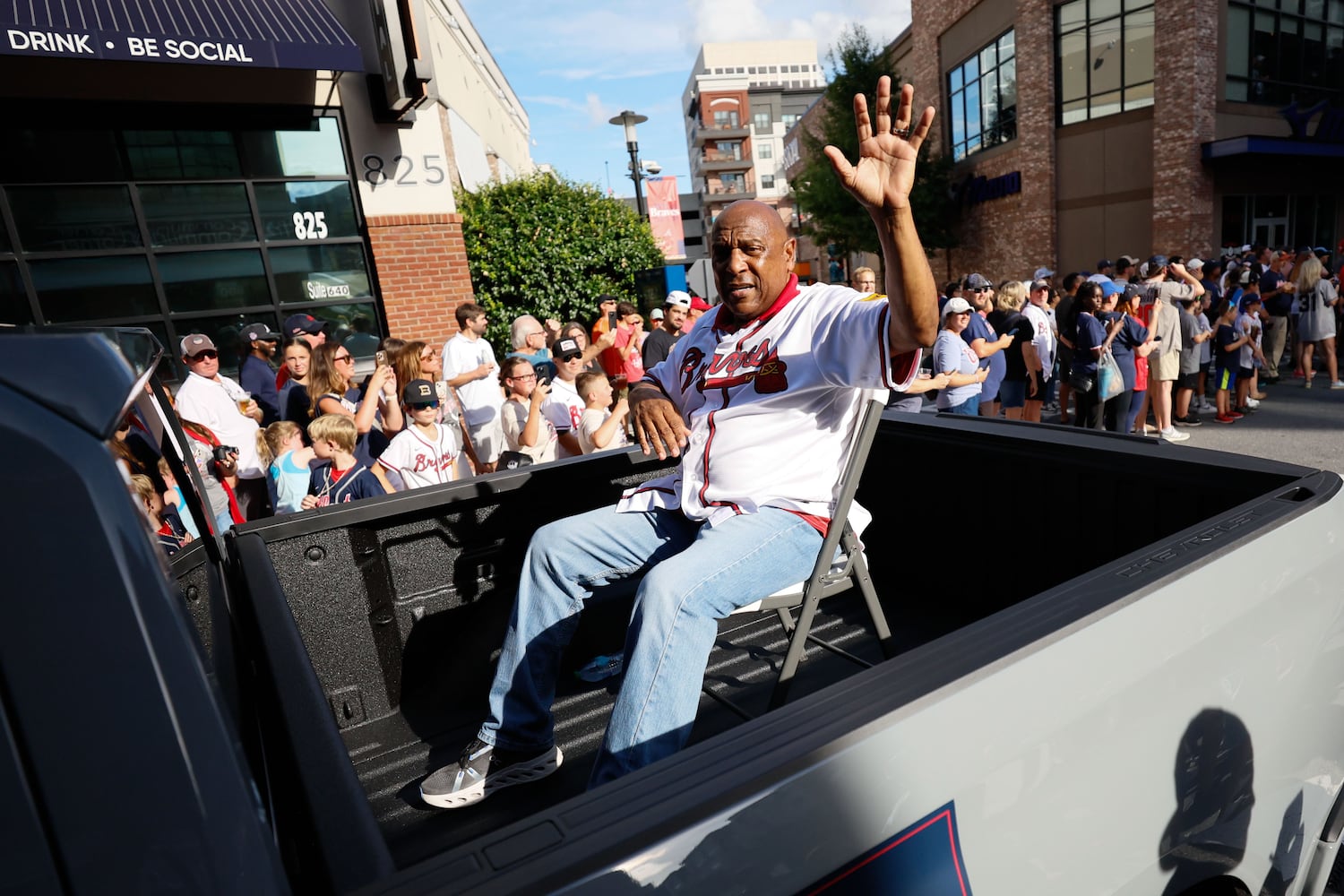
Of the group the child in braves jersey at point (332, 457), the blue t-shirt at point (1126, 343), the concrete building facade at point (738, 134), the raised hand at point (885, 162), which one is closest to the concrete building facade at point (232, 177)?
the child in braves jersey at point (332, 457)

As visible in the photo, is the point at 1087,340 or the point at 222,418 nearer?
the point at 222,418

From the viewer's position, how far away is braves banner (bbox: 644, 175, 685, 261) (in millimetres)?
17062

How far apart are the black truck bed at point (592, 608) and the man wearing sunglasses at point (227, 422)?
2263 mm

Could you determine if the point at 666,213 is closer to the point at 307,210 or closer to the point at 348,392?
the point at 307,210

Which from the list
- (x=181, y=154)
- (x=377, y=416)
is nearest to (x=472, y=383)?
(x=377, y=416)

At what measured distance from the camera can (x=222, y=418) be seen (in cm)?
436

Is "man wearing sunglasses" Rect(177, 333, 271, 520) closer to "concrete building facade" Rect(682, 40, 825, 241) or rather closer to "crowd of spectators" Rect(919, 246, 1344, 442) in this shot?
"crowd of spectators" Rect(919, 246, 1344, 442)

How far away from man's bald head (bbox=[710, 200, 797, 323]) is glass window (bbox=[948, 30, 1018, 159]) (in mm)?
23059

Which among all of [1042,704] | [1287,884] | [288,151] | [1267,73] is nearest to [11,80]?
[288,151]

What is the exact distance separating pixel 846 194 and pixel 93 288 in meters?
20.9

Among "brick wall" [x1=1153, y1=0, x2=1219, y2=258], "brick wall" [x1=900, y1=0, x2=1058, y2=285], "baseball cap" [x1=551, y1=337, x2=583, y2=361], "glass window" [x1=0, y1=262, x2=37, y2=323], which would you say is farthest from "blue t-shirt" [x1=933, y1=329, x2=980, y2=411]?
"brick wall" [x1=900, y1=0, x2=1058, y2=285]

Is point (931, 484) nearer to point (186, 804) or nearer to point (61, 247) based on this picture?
point (186, 804)

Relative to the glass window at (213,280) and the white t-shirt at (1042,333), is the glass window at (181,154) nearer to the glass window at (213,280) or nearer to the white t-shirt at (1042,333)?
the glass window at (213,280)

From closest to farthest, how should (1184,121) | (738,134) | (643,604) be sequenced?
(643,604) → (1184,121) → (738,134)
